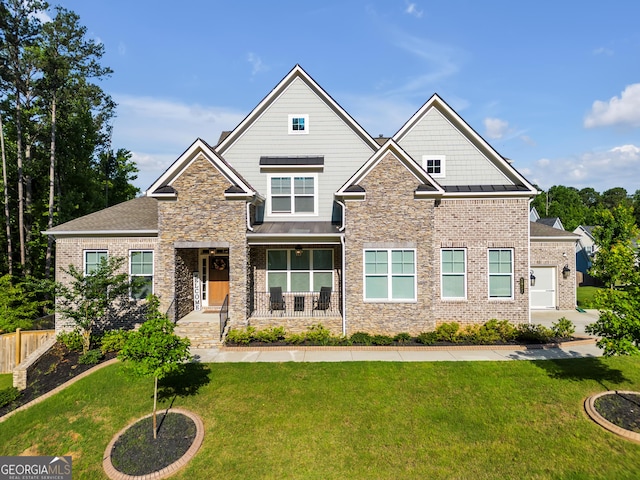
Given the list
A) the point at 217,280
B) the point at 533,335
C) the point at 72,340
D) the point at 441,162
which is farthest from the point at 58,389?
the point at 441,162

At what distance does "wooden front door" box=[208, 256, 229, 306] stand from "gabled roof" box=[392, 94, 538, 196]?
31.3 ft

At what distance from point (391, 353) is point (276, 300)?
5.11 meters

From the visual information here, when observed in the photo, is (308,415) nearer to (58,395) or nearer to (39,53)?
(58,395)

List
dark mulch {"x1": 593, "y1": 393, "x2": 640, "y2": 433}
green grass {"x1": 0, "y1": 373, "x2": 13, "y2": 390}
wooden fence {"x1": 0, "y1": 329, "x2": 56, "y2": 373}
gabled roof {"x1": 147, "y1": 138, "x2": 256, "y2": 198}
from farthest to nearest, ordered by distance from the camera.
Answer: gabled roof {"x1": 147, "y1": 138, "x2": 256, "y2": 198} → wooden fence {"x1": 0, "y1": 329, "x2": 56, "y2": 373} → green grass {"x1": 0, "y1": 373, "x2": 13, "y2": 390} → dark mulch {"x1": 593, "y1": 393, "x2": 640, "y2": 433}

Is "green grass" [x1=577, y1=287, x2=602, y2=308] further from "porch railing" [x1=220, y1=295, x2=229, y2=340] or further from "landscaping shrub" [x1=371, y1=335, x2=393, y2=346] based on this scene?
"porch railing" [x1=220, y1=295, x2=229, y2=340]

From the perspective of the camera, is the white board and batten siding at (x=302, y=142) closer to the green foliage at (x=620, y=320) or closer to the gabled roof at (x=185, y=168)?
the gabled roof at (x=185, y=168)

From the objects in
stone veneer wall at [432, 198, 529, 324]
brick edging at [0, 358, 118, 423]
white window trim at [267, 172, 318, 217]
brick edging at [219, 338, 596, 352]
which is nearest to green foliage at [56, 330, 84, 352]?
brick edging at [0, 358, 118, 423]

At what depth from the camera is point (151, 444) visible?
6746 mm

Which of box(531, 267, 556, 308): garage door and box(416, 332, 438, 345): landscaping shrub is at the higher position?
box(531, 267, 556, 308): garage door

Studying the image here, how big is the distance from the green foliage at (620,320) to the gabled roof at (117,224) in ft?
46.8

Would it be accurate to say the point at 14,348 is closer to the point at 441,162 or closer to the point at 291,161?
the point at 291,161

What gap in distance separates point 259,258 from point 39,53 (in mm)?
17048

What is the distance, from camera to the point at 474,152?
14203 mm

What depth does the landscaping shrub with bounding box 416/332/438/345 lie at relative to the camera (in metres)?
11.4
